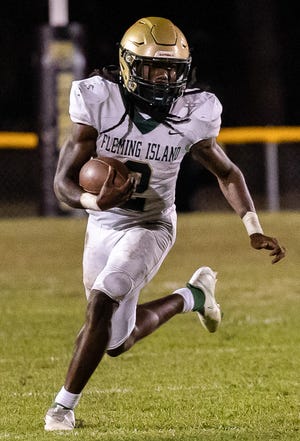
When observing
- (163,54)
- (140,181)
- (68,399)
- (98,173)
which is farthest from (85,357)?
(163,54)

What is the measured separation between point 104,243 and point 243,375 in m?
1.25

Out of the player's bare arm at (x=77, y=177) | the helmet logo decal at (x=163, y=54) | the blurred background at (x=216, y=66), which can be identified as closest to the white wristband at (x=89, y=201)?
the player's bare arm at (x=77, y=177)

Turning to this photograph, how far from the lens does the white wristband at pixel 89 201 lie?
5.23m

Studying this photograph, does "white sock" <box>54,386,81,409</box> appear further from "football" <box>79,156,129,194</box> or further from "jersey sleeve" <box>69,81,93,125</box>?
"jersey sleeve" <box>69,81,93,125</box>

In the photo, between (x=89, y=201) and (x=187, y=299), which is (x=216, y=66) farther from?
(x=89, y=201)

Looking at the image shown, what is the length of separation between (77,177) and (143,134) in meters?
0.41

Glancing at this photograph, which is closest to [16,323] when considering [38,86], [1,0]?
[38,86]

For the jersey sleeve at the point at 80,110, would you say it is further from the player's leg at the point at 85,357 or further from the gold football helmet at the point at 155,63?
the player's leg at the point at 85,357

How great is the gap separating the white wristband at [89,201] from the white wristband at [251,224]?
0.86 m

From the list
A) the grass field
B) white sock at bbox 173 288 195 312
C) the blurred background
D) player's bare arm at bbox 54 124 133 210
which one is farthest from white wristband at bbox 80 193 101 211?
the blurred background

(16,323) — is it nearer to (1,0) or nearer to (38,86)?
(38,86)

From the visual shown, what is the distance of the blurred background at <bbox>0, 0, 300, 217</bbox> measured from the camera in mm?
19094

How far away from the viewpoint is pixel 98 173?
5.32 metres

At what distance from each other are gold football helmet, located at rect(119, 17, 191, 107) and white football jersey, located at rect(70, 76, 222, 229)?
10 cm
